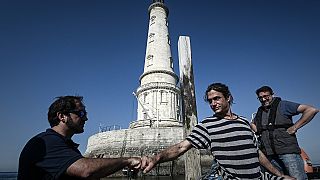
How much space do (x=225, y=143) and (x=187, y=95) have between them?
2359mm

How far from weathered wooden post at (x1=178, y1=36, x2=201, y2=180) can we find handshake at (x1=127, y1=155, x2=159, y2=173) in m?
1.76

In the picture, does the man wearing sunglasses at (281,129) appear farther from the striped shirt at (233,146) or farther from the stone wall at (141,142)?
the stone wall at (141,142)

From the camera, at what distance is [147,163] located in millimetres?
2678

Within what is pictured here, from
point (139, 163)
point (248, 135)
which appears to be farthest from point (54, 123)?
point (248, 135)

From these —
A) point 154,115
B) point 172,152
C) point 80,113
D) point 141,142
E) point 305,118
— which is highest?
point 154,115

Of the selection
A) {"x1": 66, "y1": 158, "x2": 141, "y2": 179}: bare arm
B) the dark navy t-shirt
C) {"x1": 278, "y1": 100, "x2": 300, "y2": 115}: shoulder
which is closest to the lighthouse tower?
{"x1": 278, "y1": 100, "x2": 300, "y2": 115}: shoulder

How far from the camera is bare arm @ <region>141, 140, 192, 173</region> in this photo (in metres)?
2.66

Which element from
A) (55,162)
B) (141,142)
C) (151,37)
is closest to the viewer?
(55,162)

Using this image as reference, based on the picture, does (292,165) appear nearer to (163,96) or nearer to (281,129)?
(281,129)

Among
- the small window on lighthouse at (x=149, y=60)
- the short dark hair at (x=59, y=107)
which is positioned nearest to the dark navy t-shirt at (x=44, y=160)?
the short dark hair at (x=59, y=107)

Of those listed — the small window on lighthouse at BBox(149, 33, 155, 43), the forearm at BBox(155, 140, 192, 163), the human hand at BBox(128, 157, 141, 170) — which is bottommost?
the human hand at BBox(128, 157, 141, 170)

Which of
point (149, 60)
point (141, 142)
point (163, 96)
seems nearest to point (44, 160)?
point (141, 142)

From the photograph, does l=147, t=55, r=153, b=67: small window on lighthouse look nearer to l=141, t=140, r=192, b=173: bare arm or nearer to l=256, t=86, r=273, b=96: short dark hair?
l=256, t=86, r=273, b=96: short dark hair

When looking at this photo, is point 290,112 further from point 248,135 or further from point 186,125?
point 186,125
